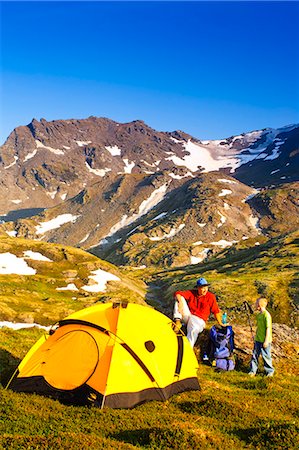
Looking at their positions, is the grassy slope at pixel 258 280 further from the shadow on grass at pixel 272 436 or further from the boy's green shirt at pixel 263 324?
the shadow on grass at pixel 272 436

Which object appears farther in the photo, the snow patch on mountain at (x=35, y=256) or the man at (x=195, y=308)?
the snow patch on mountain at (x=35, y=256)

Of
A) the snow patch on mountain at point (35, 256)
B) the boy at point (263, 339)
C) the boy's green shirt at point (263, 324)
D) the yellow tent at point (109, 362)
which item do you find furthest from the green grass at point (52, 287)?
the yellow tent at point (109, 362)

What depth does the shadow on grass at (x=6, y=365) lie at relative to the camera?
13867 millimetres

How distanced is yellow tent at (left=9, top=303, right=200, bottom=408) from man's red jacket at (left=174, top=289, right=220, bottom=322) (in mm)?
2765

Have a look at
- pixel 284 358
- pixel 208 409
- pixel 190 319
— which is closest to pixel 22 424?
pixel 208 409

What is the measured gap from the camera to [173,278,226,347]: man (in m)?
17.2

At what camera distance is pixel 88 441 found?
8.42 m

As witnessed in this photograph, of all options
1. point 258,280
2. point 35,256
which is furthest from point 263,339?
point 35,256

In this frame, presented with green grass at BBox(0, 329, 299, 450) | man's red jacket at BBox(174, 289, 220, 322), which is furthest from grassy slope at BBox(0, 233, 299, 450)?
man's red jacket at BBox(174, 289, 220, 322)

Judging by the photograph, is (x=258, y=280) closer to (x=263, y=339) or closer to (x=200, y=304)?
(x=263, y=339)

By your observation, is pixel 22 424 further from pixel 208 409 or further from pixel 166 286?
pixel 166 286

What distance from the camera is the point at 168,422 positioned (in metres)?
10.6

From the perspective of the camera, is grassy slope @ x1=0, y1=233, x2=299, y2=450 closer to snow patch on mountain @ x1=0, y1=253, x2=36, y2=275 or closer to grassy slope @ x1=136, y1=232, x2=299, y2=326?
grassy slope @ x1=136, y1=232, x2=299, y2=326

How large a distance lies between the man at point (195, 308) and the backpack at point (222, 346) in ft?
2.43
